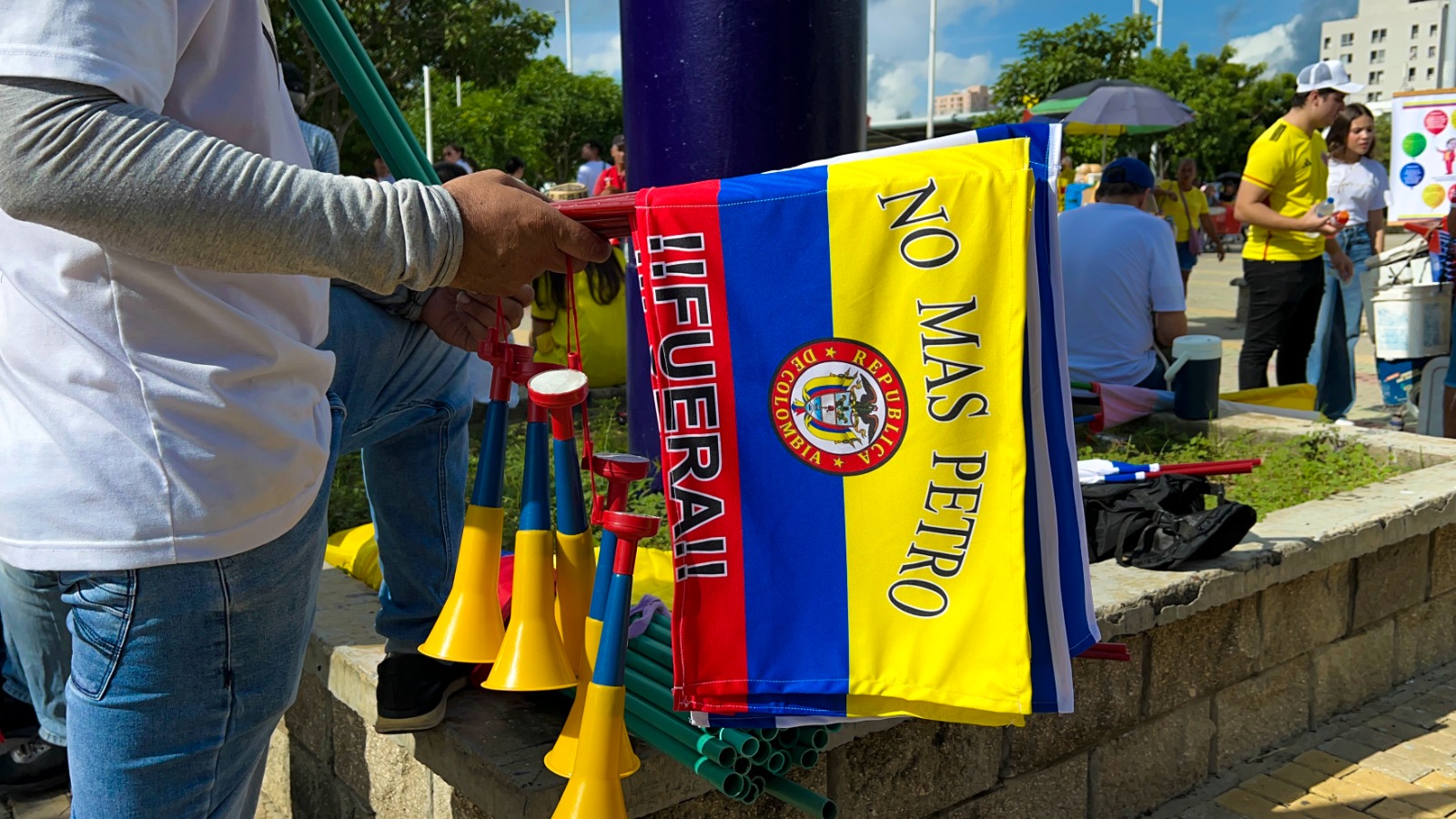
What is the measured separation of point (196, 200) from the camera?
1.30 metres

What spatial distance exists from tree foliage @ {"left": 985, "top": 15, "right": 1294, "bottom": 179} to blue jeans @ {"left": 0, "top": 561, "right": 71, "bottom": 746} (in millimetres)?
28115

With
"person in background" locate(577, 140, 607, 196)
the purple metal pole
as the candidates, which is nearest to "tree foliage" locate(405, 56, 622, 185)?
"person in background" locate(577, 140, 607, 196)

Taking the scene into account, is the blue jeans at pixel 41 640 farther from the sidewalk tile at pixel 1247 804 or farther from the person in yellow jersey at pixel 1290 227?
the person in yellow jersey at pixel 1290 227

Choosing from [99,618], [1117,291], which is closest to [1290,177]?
[1117,291]

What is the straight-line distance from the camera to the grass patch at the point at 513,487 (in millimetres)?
3807

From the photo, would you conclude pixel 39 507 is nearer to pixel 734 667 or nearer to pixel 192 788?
pixel 192 788

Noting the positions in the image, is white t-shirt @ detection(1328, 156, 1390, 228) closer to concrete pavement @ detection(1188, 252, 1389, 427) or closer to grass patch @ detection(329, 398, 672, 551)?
concrete pavement @ detection(1188, 252, 1389, 427)

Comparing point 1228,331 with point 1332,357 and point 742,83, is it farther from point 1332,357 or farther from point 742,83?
point 742,83

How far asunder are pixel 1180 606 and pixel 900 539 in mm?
1646

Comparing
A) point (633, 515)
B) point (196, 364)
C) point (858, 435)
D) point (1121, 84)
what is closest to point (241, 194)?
point (196, 364)

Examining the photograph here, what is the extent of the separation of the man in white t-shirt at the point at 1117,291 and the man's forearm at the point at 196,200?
4452 mm

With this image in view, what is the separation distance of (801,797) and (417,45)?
533 inches

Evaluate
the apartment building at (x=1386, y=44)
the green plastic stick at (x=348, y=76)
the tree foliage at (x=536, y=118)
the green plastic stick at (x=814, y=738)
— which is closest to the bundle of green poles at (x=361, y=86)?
the green plastic stick at (x=348, y=76)

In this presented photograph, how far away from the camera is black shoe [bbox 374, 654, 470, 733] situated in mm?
2209
